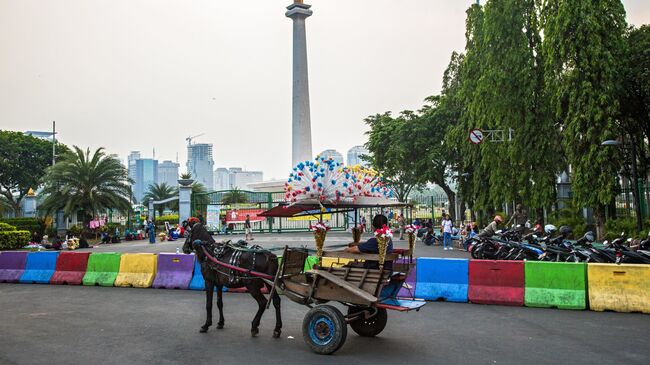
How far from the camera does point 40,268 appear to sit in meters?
15.6

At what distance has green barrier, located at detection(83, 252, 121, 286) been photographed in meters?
14.8

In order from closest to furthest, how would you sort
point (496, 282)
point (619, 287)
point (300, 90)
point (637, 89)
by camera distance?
point (619, 287), point (496, 282), point (637, 89), point (300, 90)

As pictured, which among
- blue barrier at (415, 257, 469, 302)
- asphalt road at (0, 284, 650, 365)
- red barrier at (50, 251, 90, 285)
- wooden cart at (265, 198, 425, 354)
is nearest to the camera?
asphalt road at (0, 284, 650, 365)

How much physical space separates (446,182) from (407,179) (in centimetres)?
427

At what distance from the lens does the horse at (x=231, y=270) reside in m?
8.82

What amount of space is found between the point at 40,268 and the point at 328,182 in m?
11.1

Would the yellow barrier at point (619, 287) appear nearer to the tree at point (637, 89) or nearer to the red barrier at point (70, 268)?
the red barrier at point (70, 268)

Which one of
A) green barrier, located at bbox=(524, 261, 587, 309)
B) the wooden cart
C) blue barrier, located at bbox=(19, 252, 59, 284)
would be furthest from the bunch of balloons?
blue barrier, located at bbox=(19, 252, 59, 284)

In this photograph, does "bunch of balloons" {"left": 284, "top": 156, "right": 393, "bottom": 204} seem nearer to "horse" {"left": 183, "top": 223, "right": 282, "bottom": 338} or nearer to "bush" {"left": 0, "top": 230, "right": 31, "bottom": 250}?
"horse" {"left": 183, "top": 223, "right": 282, "bottom": 338}

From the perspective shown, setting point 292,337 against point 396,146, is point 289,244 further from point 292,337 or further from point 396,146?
point 292,337

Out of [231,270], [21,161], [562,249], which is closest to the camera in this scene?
[231,270]

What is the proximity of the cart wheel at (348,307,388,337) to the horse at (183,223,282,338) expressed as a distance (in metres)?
1.20

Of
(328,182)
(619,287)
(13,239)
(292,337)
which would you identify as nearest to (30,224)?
(13,239)

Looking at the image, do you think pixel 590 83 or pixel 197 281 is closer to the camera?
pixel 197 281
